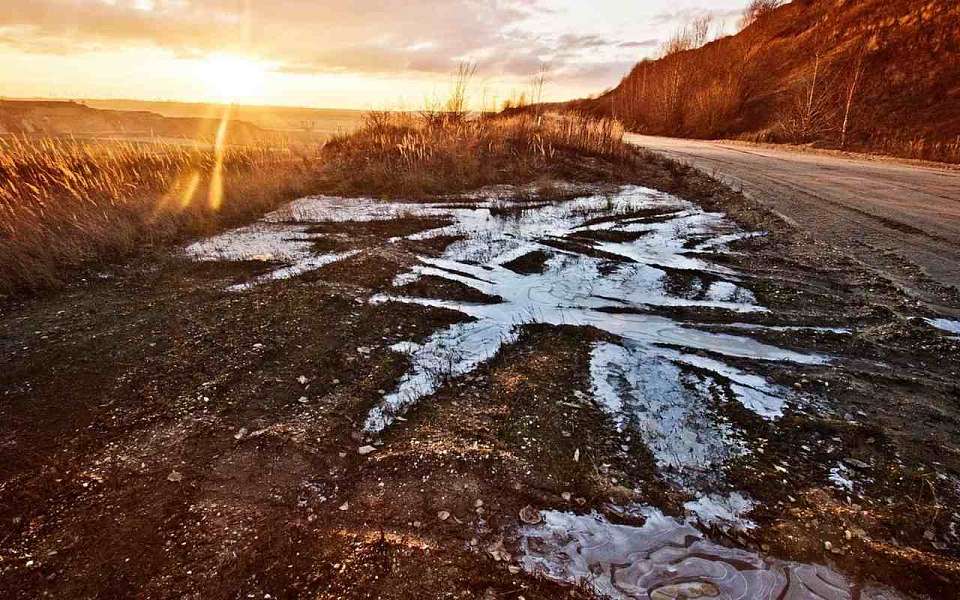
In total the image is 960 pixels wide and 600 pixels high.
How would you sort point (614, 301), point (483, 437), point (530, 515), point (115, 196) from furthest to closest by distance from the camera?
point (115, 196) < point (614, 301) < point (483, 437) < point (530, 515)

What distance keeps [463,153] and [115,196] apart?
290 inches

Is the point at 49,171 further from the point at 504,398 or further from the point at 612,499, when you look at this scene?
the point at 612,499

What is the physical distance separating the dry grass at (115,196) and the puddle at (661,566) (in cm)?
590

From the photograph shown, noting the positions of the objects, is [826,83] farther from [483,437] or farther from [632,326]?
[483,437]

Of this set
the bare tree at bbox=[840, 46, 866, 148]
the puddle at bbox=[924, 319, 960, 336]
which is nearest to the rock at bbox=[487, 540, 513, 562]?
the puddle at bbox=[924, 319, 960, 336]

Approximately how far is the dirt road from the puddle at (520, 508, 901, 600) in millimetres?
3970

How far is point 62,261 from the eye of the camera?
18.7 feet

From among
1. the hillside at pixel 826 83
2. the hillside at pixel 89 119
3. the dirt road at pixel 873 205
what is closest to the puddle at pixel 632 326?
the dirt road at pixel 873 205

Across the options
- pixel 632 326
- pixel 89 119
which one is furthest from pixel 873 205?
pixel 89 119

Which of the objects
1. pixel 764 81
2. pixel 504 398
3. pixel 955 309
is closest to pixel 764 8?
pixel 764 81

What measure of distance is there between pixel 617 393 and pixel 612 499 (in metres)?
0.99

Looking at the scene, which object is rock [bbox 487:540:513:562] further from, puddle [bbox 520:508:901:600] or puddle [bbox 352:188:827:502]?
puddle [bbox 352:188:827:502]

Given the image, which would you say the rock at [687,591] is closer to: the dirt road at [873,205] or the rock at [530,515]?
the rock at [530,515]

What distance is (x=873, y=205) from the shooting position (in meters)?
8.11
